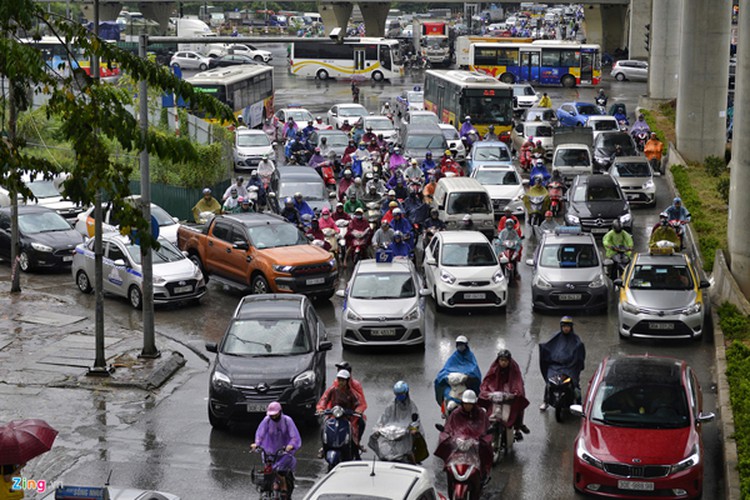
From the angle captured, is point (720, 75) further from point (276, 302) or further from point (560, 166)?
point (276, 302)

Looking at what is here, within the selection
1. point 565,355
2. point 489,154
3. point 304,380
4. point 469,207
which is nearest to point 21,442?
point 304,380

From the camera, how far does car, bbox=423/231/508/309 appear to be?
2469cm

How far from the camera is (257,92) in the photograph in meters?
56.6

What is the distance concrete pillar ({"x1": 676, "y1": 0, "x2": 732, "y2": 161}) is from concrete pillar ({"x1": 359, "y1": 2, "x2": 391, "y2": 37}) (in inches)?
2278

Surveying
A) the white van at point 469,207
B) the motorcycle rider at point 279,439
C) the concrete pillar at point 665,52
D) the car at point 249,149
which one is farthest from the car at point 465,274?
the concrete pillar at point 665,52

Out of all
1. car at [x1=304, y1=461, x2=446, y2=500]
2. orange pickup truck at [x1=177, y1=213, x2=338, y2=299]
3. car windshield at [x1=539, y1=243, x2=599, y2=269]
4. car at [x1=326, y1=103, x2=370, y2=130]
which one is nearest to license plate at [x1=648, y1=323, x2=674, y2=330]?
car windshield at [x1=539, y1=243, x2=599, y2=269]

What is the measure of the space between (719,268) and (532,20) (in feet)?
425

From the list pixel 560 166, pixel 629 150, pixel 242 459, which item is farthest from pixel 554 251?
pixel 629 150

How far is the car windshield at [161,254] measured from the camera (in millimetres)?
26094

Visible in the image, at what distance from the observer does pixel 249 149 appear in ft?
146

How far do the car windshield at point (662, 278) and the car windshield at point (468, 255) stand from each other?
325cm

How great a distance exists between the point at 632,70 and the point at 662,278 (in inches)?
2371

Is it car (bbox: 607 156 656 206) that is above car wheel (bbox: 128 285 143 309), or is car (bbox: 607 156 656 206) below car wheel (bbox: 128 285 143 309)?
above

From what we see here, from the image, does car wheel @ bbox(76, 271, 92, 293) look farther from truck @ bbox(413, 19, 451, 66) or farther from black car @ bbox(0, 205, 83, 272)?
truck @ bbox(413, 19, 451, 66)
